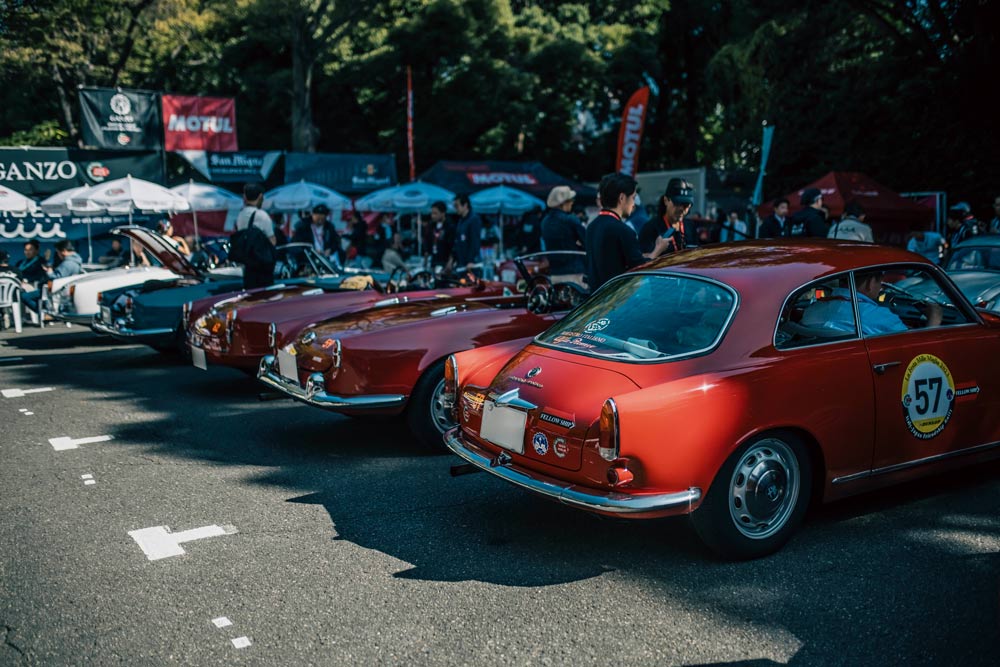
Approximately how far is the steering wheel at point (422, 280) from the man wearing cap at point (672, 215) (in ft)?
7.14

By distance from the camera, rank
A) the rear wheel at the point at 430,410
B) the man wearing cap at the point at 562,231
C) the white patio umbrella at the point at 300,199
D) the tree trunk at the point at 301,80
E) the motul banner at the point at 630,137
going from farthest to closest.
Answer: the tree trunk at the point at 301,80
the white patio umbrella at the point at 300,199
the motul banner at the point at 630,137
the man wearing cap at the point at 562,231
the rear wheel at the point at 430,410

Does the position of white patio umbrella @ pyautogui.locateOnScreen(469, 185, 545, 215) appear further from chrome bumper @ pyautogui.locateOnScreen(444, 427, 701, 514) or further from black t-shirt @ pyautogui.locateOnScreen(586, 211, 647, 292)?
chrome bumper @ pyautogui.locateOnScreen(444, 427, 701, 514)

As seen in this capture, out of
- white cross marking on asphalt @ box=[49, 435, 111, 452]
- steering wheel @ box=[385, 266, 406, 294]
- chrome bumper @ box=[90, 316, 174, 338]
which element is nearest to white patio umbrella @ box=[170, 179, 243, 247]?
chrome bumper @ box=[90, 316, 174, 338]

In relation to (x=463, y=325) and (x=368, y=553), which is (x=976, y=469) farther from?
(x=368, y=553)

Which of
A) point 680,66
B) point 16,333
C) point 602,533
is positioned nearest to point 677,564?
point 602,533

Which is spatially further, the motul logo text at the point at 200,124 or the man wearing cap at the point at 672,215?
the motul logo text at the point at 200,124

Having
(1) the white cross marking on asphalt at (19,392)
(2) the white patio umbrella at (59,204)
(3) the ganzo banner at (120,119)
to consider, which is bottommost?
(1) the white cross marking on asphalt at (19,392)

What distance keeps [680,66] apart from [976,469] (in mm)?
31894

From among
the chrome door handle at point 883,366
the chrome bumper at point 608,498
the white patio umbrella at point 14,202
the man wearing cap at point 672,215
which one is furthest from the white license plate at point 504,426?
the white patio umbrella at point 14,202

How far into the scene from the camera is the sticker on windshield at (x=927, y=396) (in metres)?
4.08

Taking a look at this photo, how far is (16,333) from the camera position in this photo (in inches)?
490

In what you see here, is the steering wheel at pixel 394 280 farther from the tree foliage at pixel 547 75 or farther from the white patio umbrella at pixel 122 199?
the tree foliage at pixel 547 75

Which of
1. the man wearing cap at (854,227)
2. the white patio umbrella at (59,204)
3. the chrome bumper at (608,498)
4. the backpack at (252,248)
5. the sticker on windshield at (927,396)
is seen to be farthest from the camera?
the white patio umbrella at (59,204)

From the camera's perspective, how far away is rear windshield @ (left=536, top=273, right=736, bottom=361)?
3.87 meters
